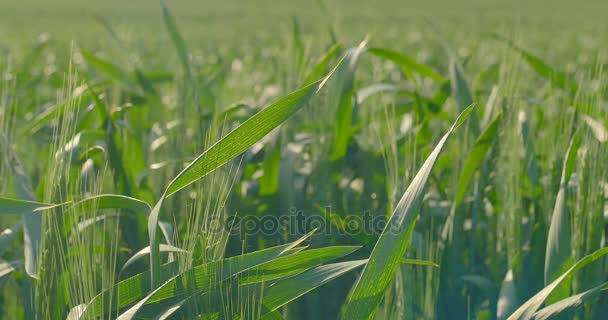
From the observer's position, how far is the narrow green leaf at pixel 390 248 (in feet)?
1.88

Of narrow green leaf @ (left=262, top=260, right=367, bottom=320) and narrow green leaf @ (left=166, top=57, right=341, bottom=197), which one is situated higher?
narrow green leaf @ (left=166, top=57, right=341, bottom=197)

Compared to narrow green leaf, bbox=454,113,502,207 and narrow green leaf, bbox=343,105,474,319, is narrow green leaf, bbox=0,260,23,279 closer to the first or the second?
narrow green leaf, bbox=343,105,474,319

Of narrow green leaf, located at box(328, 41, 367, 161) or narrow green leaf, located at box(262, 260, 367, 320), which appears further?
narrow green leaf, located at box(328, 41, 367, 161)

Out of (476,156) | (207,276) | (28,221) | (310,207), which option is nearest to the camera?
(207,276)

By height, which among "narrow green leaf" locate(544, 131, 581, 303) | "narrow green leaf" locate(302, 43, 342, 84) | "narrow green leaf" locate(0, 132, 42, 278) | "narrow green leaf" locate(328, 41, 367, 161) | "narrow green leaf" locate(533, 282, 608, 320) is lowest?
"narrow green leaf" locate(533, 282, 608, 320)

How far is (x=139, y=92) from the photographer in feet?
4.49

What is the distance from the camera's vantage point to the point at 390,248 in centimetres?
60

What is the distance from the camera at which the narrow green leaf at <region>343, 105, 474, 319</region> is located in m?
0.57

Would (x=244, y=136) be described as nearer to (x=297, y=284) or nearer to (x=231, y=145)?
(x=231, y=145)

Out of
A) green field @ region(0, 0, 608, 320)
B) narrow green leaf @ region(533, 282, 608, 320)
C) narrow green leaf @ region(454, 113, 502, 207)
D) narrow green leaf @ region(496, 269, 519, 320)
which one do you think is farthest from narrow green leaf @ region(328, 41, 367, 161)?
narrow green leaf @ region(533, 282, 608, 320)

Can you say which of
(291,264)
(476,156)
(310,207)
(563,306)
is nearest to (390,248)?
(291,264)

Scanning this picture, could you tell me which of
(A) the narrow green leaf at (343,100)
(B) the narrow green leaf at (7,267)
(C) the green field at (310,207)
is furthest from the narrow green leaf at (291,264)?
(A) the narrow green leaf at (343,100)

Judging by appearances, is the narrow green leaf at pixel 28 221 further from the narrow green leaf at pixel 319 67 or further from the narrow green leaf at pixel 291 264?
the narrow green leaf at pixel 319 67

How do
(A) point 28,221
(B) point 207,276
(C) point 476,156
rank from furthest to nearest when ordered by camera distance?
(C) point 476,156
(A) point 28,221
(B) point 207,276
